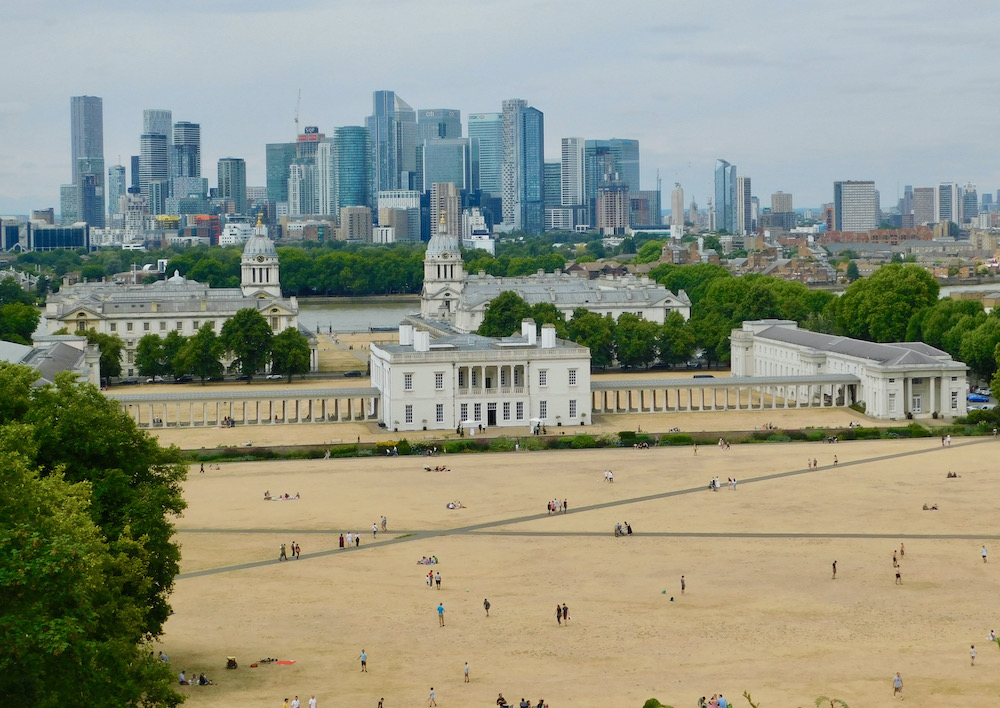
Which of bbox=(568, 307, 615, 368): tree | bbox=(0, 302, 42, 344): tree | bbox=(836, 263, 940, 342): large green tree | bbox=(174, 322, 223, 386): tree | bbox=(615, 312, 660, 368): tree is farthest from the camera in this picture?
bbox=(836, 263, 940, 342): large green tree

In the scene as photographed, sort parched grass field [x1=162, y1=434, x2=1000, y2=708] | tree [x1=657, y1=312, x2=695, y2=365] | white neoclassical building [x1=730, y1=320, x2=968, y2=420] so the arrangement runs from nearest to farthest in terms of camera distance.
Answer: parched grass field [x1=162, y1=434, x2=1000, y2=708] < white neoclassical building [x1=730, y1=320, x2=968, y2=420] < tree [x1=657, y1=312, x2=695, y2=365]

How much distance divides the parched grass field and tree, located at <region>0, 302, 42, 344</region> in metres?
46.2

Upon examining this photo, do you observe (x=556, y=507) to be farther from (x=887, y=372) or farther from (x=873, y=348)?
(x=873, y=348)

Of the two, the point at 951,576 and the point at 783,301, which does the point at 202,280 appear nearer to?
the point at 783,301

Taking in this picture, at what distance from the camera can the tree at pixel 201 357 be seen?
325 ft

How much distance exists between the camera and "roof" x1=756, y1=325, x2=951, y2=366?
8362 cm

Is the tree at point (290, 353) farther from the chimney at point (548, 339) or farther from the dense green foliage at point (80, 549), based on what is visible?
the dense green foliage at point (80, 549)

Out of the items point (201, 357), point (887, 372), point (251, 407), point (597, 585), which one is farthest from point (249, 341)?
point (597, 585)

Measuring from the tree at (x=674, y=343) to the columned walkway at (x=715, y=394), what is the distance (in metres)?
14.8

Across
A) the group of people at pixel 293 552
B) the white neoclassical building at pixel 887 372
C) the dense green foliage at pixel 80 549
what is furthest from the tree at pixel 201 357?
the dense green foliage at pixel 80 549

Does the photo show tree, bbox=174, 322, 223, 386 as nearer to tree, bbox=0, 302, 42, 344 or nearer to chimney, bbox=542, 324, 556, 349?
tree, bbox=0, 302, 42, 344

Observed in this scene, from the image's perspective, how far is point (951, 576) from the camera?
46.0m

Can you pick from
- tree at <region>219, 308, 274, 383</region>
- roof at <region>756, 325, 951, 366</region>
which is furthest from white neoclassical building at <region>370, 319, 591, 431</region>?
tree at <region>219, 308, 274, 383</region>

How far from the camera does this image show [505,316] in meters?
111
